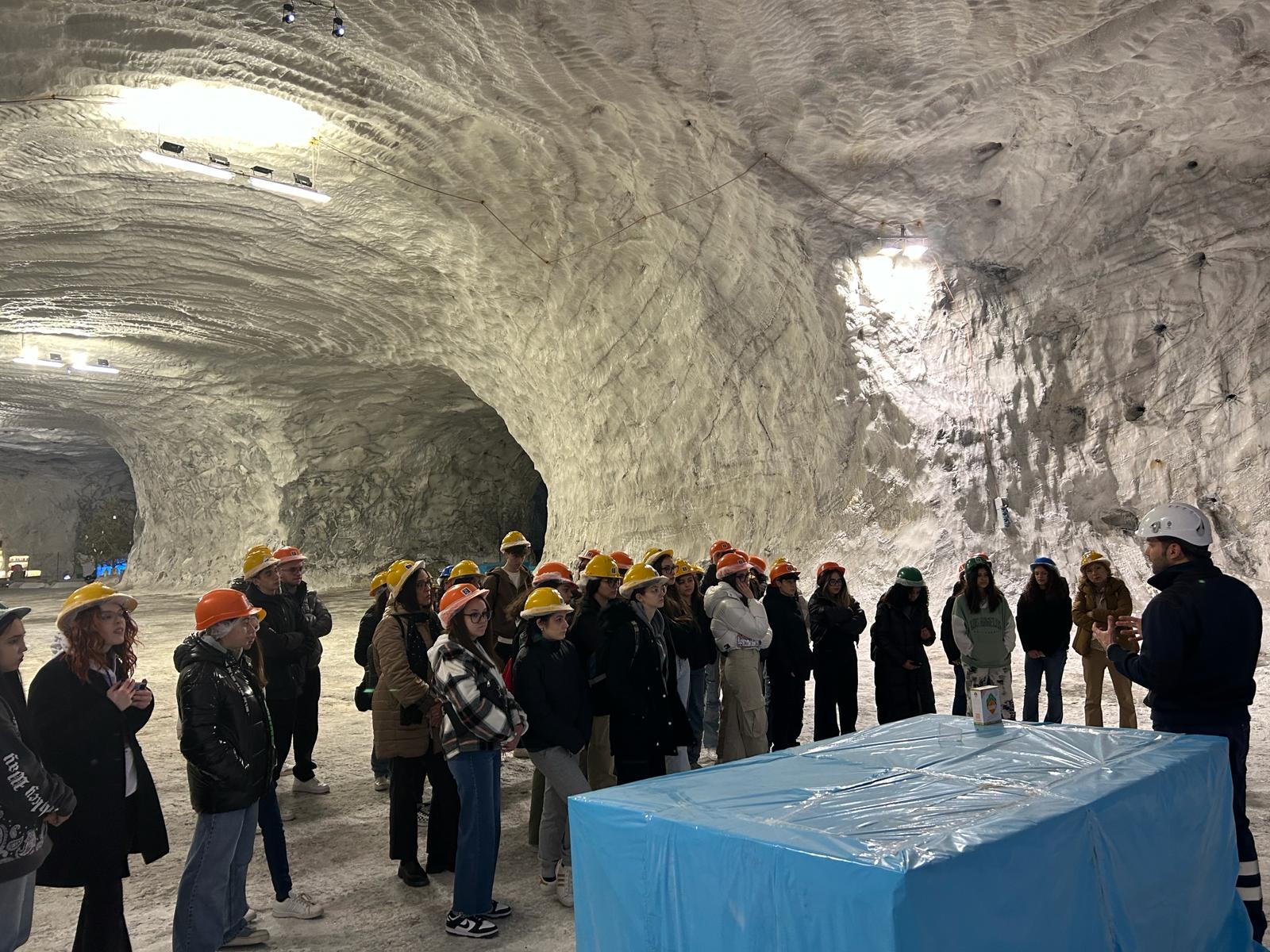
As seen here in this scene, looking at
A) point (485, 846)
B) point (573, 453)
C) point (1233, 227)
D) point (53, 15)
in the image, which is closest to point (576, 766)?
point (485, 846)

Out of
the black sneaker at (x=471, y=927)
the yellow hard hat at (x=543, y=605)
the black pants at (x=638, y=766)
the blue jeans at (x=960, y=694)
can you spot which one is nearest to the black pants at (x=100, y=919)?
the black sneaker at (x=471, y=927)

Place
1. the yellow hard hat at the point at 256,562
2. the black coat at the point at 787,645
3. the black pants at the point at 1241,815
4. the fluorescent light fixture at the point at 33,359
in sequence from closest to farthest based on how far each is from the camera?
1. the black pants at the point at 1241,815
2. the yellow hard hat at the point at 256,562
3. the black coat at the point at 787,645
4. the fluorescent light fixture at the point at 33,359

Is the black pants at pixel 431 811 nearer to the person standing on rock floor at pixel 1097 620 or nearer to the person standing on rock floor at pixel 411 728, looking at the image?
the person standing on rock floor at pixel 411 728

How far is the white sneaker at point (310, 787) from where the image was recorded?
6.57 m

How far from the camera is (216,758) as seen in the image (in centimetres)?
373

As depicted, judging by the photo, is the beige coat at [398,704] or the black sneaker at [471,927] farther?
the beige coat at [398,704]

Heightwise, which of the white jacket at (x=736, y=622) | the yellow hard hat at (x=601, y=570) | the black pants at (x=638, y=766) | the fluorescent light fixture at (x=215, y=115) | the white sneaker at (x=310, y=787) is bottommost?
the white sneaker at (x=310, y=787)

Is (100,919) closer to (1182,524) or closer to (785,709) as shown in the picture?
(785,709)

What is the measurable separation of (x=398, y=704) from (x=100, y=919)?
1592 millimetres

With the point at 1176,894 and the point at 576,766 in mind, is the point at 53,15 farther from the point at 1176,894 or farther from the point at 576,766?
the point at 1176,894

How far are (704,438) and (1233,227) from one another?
24.2 ft

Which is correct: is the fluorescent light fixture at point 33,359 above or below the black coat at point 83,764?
above

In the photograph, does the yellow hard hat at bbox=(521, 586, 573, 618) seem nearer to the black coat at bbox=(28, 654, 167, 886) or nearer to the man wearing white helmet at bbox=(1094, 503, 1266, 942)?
the black coat at bbox=(28, 654, 167, 886)

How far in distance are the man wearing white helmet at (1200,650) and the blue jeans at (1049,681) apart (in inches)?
116
